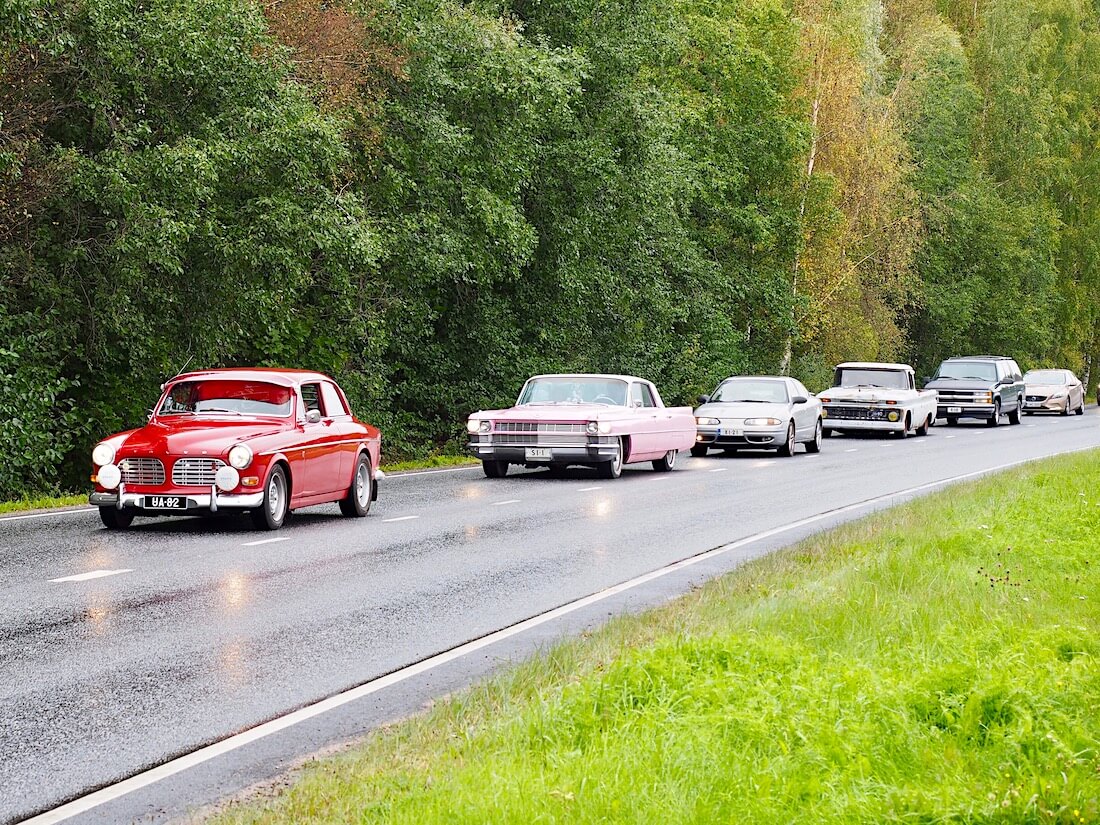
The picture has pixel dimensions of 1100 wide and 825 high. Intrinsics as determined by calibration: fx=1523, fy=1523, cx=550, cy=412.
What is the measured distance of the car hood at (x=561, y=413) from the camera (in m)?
23.4

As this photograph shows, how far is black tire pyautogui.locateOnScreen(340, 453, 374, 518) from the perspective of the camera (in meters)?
17.6

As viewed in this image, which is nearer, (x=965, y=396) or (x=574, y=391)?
(x=574, y=391)

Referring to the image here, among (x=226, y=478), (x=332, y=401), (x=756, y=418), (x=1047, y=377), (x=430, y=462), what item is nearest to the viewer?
→ (x=226, y=478)

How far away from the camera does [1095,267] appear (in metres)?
77.2

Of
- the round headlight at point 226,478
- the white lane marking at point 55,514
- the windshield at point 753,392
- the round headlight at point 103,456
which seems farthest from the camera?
the windshield at point 753,392

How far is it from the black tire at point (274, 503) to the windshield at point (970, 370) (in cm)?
3404

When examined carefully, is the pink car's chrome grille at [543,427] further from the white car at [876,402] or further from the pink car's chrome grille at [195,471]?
the white car at [876,402]

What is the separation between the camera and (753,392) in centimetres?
3181

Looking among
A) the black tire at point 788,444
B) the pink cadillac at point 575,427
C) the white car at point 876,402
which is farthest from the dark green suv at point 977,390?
the pink cadillac at point 575,427

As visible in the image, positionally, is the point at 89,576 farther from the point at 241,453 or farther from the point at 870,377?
the point at 870,377

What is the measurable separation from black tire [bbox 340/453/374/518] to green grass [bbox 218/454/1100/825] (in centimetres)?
819

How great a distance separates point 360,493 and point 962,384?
31980mm

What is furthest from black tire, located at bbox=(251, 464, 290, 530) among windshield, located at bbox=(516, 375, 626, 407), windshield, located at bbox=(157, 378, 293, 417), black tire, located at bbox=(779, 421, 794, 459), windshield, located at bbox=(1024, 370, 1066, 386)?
windshield, located at bbox=(1024, 370, 1066, 386)

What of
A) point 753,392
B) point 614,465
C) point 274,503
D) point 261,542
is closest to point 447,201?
point 614,465
